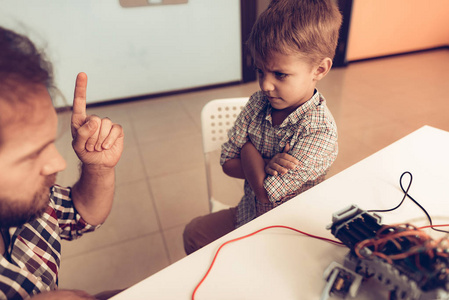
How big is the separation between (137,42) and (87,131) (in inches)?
106

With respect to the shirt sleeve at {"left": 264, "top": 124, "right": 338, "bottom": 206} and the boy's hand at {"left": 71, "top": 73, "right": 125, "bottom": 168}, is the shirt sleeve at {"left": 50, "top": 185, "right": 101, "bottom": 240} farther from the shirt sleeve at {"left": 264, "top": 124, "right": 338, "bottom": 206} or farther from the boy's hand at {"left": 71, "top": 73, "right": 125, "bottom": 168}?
the shirt sleeve at {"left": 264, "top": 124, "right": 338, "bottom": 206}

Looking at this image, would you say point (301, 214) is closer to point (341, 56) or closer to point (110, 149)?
point (110, 149)

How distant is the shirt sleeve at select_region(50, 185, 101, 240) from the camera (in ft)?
2.66

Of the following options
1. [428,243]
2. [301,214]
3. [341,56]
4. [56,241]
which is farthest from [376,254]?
[341,56]

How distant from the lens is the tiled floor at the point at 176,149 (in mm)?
1517

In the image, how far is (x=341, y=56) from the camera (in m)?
3.96

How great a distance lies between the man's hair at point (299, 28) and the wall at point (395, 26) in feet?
11.9

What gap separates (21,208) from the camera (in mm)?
551

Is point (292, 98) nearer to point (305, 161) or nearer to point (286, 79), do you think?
point (286, 79)

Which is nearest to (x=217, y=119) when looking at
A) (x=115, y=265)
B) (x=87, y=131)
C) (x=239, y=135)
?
(x=239, y=135)

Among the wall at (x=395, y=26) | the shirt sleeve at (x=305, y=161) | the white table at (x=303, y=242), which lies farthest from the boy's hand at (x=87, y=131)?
the wall at (x=395, y=26)

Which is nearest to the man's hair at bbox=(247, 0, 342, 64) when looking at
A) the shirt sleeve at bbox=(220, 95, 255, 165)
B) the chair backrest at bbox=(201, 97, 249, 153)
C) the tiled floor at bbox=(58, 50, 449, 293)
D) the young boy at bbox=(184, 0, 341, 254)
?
the young boy at bbox=(184, 0, 341, 254)

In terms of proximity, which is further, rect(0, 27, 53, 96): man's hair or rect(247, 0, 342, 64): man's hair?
rect(247, 0, 342, 64): man's hair

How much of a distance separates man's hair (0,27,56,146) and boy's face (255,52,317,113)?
23.9 inches
